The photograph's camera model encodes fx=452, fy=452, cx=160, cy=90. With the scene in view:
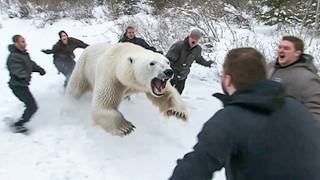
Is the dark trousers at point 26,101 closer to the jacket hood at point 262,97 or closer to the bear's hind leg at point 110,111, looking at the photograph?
the bear's hind leg at point 110,111

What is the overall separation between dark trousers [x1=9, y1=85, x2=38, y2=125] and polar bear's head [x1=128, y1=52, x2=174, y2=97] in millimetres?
1538

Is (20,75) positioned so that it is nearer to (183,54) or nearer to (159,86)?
(159,86)

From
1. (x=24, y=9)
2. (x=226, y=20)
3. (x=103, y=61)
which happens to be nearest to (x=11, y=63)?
(x=103, y=61)

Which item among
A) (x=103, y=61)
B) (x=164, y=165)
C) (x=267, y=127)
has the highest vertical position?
(x=267, y=127)

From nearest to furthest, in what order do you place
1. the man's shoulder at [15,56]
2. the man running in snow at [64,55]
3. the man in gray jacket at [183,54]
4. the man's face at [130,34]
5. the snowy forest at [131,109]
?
the snowy forest at [131,109]
the man's shoulder at [15,56]
the man in gray jacket at [183,54]
the man's face at [130,34]
the man running in snow at [64,55]

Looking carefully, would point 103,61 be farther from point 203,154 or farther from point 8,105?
point 203,154

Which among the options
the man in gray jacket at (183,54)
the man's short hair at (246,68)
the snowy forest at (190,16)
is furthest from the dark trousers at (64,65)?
the man's short hair at (246,68)

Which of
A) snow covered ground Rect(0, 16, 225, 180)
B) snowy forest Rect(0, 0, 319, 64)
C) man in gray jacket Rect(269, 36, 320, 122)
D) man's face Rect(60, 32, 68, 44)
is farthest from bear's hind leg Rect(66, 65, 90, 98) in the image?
snowy forest Rect(0, 0, 319, 64)

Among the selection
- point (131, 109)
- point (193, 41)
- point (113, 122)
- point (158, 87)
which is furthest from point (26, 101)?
point (193, 41)

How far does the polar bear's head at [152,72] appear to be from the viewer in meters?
4.84

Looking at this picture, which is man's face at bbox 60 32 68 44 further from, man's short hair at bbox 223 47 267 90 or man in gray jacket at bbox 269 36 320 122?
man's short hair at bbox 223 47 267 90

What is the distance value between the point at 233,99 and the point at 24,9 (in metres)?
15.5

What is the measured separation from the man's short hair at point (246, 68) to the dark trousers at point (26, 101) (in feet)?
14.4

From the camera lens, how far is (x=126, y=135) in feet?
A: 17.2
